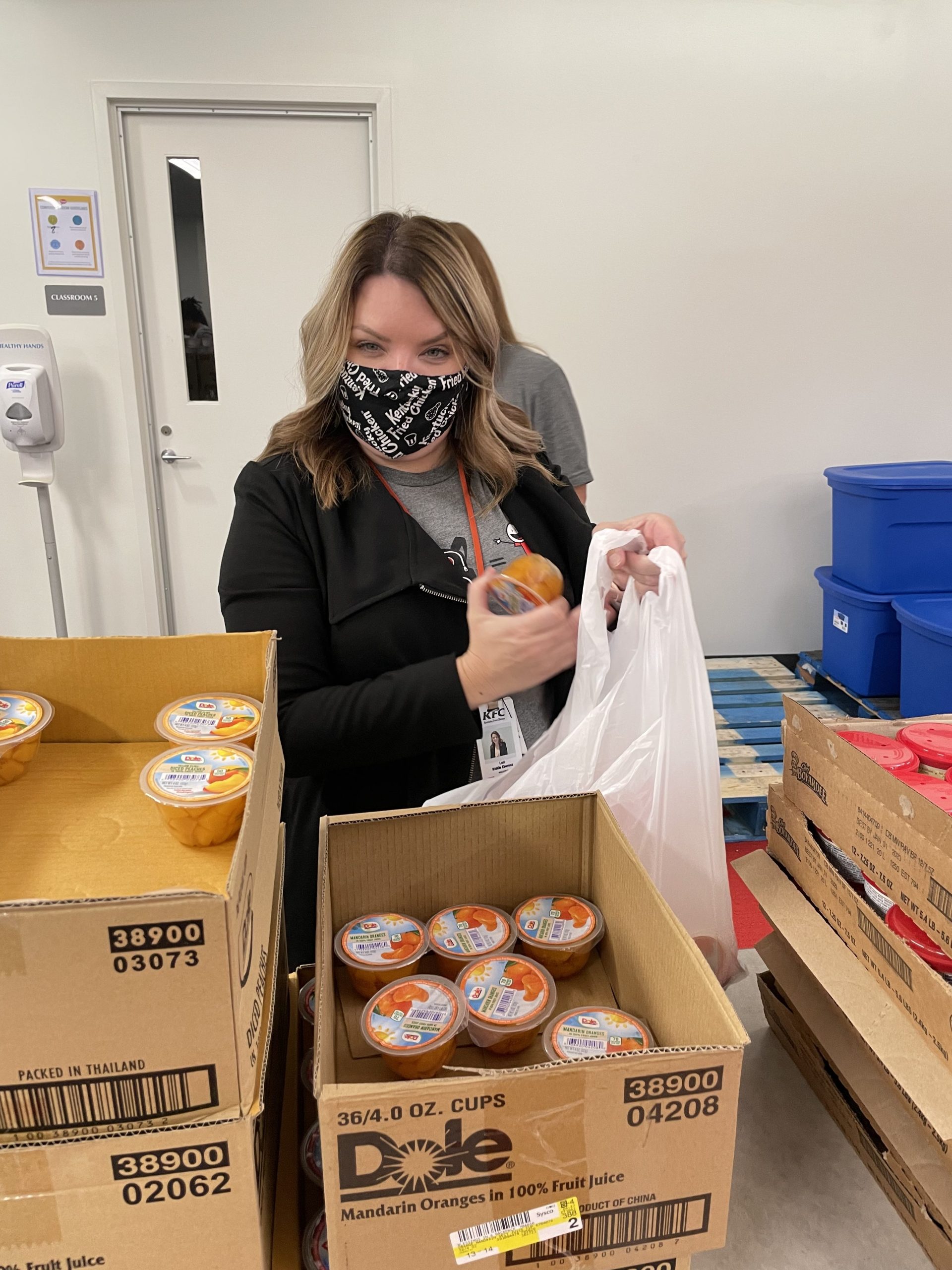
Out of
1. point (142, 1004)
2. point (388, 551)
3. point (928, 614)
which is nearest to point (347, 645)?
point (388, 551)

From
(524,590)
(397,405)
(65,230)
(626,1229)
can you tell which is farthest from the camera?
(65,230)

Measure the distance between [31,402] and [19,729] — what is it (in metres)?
2.87

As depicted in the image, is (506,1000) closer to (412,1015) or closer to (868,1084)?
(412,1015)

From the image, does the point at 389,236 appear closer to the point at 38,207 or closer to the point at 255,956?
the point at 255,956

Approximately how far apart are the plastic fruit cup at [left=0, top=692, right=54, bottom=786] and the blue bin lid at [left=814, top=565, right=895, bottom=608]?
3060 mm

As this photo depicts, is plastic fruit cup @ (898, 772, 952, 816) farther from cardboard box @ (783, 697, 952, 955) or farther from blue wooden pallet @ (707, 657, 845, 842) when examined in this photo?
blue wooden pallet @ (707, 657, 845, 842)

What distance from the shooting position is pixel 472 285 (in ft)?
4.06

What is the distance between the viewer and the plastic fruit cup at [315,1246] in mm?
690

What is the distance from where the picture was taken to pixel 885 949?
0.88m

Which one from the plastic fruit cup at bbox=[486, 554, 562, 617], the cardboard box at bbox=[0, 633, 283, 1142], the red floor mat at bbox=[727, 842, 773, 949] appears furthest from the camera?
the red floor mat at bbox=[727, 842, 773, 949]

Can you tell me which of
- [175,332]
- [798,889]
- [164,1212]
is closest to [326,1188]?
[164,1212]

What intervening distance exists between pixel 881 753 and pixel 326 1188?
0.80 meters

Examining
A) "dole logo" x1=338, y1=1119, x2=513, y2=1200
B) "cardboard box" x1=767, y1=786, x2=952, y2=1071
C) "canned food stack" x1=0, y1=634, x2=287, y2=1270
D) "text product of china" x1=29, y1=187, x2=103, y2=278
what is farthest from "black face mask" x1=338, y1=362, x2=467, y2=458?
"text product of china" x1=29, y1=187, x2=103, y2=278

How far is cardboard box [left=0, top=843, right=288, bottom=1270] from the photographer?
0.56 meters
